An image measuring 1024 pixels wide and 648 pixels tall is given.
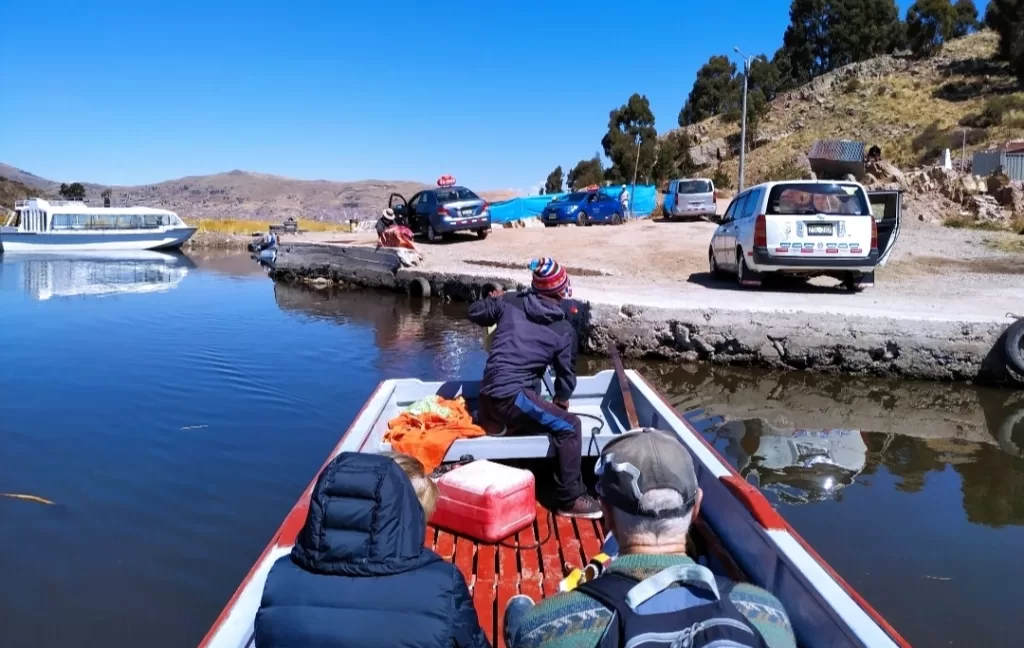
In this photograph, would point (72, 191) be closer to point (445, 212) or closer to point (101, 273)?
point (101, 273)

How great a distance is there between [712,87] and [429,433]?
7281cm

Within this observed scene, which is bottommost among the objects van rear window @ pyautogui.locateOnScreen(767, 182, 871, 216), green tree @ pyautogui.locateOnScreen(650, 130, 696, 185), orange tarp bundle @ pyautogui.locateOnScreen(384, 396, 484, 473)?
orange tarp bundle @ pyautogui.locateOnScreen(384, 396, 484, 473)

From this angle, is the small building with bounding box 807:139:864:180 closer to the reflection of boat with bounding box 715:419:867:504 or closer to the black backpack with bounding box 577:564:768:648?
the reflection of boat with bounding box 715:419:867:504

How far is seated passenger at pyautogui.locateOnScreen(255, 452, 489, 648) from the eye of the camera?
2010mm

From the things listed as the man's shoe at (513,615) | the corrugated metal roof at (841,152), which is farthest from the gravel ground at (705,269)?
the man's shoe at (513,615)

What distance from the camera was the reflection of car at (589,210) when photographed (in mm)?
30984

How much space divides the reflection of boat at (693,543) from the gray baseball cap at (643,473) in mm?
390

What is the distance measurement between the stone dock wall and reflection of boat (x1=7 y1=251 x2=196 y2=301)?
15908 millimetres

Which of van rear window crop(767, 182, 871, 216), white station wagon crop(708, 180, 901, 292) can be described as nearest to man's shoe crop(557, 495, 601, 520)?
white station wagon crop(708, 180, 901, 292)

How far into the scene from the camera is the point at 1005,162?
2908cm

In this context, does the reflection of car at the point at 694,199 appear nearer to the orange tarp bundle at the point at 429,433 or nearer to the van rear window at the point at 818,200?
the van rear window at the point at 818,200

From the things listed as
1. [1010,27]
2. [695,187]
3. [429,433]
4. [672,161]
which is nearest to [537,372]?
[429,433]

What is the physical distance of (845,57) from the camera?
71000 millimetres

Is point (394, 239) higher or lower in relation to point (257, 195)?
lower
